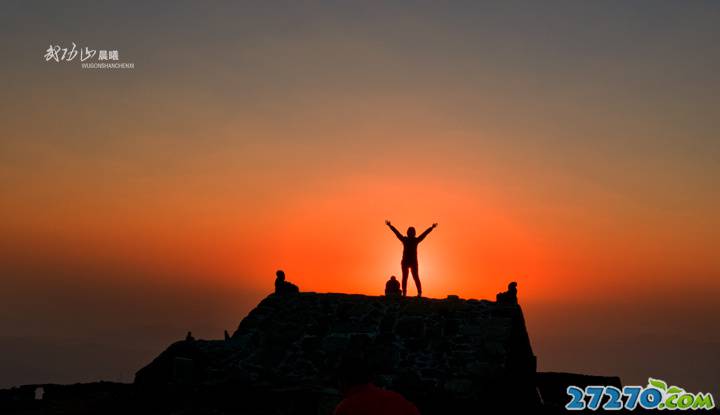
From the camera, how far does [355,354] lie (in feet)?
59.0

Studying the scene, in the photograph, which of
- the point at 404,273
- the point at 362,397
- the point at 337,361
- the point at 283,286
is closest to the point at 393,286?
the point at 404,273

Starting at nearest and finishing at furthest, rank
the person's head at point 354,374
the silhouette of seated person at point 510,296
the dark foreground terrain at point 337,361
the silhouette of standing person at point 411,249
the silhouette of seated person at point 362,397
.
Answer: the silhouette of seated person at point 362,397, the person's head at point 354,374, the dark foreground terrain at point 337,361, the silhouette of seated person at point 510,296, the silhouette of standing person at point 411,249

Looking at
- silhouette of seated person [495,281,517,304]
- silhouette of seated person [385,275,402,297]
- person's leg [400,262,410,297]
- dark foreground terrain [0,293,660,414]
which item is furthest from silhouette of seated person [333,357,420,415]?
silhouette of seated person [385,275,402,297]

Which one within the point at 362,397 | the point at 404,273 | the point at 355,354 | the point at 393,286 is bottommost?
the point at 362,397

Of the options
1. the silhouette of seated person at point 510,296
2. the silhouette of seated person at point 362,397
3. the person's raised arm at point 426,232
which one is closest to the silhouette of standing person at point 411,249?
the person's raised arm at point 426,232

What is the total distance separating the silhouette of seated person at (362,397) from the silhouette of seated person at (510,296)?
45.8 feet

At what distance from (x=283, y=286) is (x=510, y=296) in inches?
268

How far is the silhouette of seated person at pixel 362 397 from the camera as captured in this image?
6.10m

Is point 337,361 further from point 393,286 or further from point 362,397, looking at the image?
point 362,397

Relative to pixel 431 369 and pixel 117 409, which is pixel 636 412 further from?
pixel 117 409

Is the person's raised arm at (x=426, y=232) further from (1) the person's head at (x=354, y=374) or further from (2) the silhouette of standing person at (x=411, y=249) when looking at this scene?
(1) the person's head at (x=354, y=374)

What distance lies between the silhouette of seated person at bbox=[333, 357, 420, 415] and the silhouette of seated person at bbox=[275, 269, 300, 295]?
15559mm

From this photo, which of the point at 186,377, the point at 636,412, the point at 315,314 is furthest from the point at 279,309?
the point at 636,412

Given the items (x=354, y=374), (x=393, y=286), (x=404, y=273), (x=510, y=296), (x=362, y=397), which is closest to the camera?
(x=362, y=397)
